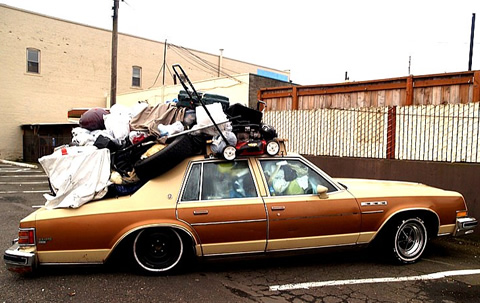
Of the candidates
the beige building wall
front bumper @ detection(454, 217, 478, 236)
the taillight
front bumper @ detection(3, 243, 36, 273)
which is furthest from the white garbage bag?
the beige building wall

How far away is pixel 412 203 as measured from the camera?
455cm

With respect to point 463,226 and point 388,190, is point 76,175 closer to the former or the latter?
point 388,190

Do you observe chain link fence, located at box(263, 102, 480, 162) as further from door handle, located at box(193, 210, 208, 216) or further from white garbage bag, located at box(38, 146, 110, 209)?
white garbage bag, located at box(38, 146, 110, 209)

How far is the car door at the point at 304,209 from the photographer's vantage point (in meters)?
4.17

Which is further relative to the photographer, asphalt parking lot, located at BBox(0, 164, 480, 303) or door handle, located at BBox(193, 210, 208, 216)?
door handle, located at BBox(193, 210, 208, 216)

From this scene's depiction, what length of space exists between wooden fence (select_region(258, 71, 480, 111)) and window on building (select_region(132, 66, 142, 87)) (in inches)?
716

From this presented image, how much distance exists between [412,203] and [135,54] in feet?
82.9

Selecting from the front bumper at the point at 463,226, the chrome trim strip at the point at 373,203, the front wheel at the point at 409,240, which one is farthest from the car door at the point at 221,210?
the front bumper at the point at 463,226

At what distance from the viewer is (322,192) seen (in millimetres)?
4301

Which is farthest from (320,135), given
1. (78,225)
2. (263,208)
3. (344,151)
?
(78,225)

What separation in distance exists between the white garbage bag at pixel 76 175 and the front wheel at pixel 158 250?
71 centimetres

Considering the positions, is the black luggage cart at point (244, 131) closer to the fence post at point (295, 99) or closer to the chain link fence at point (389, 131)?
the chain link fence at point (389, 131)

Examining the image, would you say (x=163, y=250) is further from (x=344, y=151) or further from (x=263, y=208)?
(x=344, y=151)

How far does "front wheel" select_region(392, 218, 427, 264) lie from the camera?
15.0 feet
